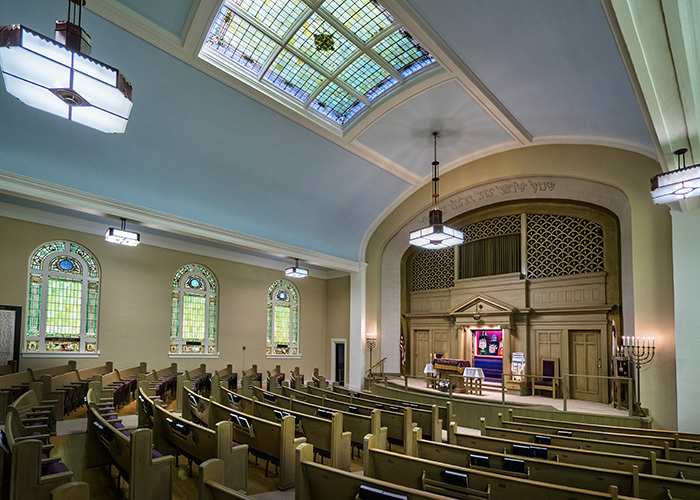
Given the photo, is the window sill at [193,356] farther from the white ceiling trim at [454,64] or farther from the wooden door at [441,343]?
the white ceiling trim at [454,64]

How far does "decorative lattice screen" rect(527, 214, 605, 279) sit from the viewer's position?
33.3 ft

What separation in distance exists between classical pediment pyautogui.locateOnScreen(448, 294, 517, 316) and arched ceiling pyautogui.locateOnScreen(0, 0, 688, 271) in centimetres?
358

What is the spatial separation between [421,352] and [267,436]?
31.0ft

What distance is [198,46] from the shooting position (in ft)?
20.5

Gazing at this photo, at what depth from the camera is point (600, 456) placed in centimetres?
355

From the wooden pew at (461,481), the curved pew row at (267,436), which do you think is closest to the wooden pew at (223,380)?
the curved pew row at (267,436)

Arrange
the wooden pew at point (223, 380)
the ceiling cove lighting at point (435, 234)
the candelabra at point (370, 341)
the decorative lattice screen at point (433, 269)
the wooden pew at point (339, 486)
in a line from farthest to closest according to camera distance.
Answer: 1. the decorative lattice screen at point (433, 269)
2. the candelabra at point (370, 341)
3. the ceiling cove lighting at point (435, 234)
4. the wooden pew at point (223, 380)
5. the wooden pew at point (339, 486)

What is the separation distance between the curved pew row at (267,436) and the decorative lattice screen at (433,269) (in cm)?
897

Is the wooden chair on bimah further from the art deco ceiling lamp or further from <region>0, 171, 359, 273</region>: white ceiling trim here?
<region>0, 171, 359, 273</region>: white ceiling trim

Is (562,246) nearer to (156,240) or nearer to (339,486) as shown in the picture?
(339,486)

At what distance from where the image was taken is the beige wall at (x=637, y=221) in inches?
291

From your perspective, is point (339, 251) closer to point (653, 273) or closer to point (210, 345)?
point (210, 345)

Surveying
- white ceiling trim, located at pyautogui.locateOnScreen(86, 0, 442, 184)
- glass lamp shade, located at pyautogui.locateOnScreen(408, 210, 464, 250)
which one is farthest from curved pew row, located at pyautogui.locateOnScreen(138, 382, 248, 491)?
glass lamp shade, located at pyautogui.locateOnScreen(408, 210, 464, 250)

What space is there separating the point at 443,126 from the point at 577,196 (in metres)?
3.59
